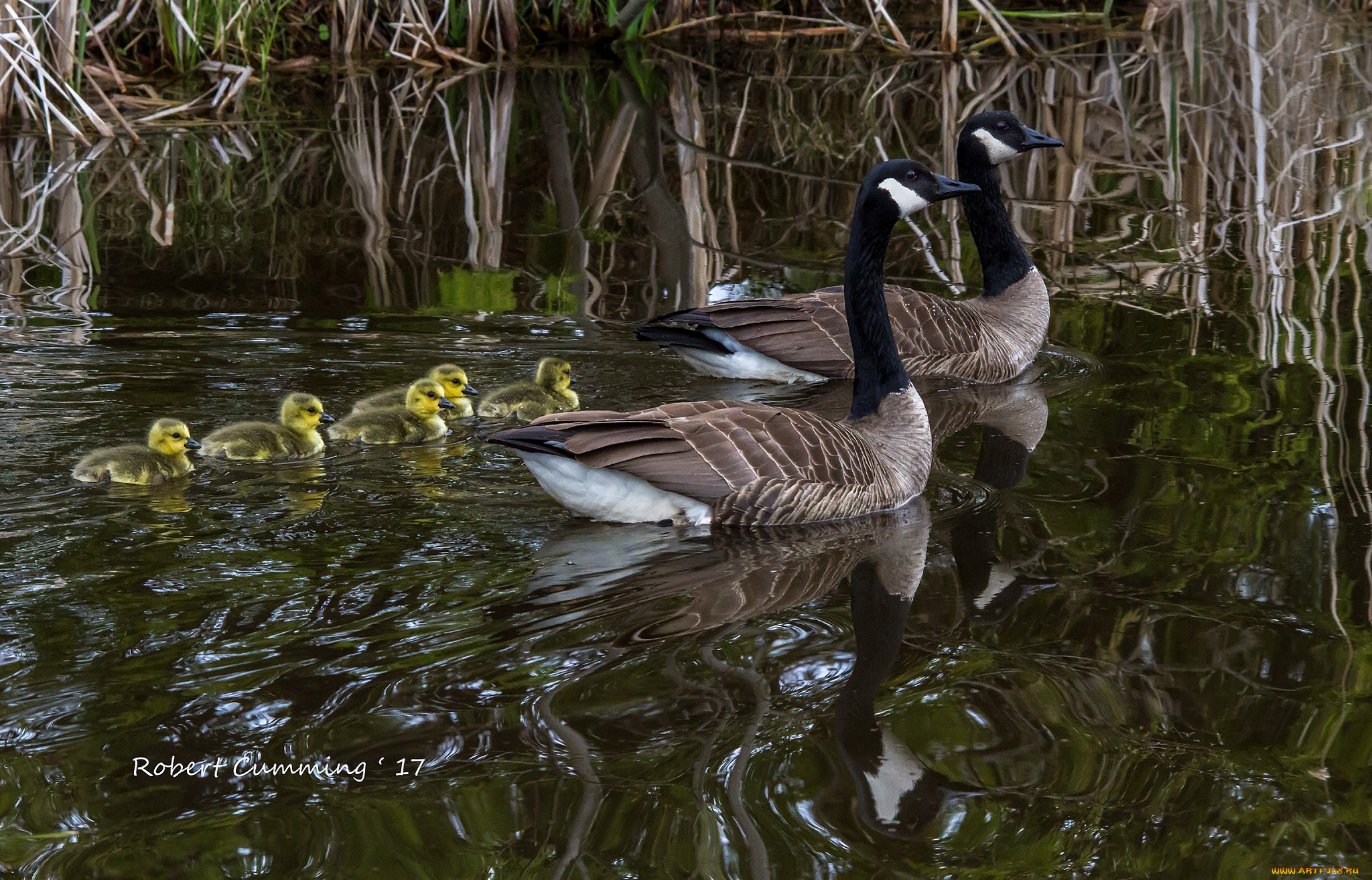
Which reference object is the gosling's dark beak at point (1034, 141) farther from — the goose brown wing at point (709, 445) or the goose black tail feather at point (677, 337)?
the goose brown wing at point (709, 445)

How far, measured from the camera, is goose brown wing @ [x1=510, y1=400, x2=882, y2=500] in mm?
5469

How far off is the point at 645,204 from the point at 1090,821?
27.6 ft

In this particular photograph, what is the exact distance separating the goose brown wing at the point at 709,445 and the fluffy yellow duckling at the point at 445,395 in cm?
139

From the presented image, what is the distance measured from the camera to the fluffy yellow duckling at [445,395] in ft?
22.5

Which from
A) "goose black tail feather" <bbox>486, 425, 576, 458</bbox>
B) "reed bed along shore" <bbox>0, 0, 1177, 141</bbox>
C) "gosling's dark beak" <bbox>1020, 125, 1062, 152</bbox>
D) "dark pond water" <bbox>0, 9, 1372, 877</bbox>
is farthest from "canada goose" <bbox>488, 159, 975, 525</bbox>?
"reed bed along shore" <bbox>0, 0, 1177, 141</bbox>

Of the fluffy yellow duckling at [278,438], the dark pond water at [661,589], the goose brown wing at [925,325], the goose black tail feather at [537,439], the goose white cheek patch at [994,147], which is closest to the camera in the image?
the dark pond water at [661,589]

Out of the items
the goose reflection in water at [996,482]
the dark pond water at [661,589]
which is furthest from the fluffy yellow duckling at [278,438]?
the goose reflection in water at [996,482]

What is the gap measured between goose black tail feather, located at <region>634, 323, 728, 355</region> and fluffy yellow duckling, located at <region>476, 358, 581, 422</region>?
664mm

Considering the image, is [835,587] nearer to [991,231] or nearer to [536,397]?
[536,397]

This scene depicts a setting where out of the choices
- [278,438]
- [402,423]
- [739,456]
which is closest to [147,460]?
[278,438]

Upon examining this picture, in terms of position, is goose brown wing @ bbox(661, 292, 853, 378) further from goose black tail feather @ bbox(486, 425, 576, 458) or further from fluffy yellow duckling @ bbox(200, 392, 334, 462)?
goose black tail feather @ bbox(486, 425, 576, 458)

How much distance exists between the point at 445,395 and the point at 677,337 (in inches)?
55.3

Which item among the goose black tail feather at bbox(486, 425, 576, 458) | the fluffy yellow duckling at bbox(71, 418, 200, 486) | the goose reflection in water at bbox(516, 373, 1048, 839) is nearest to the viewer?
the goose reflection in water at bbox(516, 373, 1048, 839)

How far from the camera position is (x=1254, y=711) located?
4246 mm
